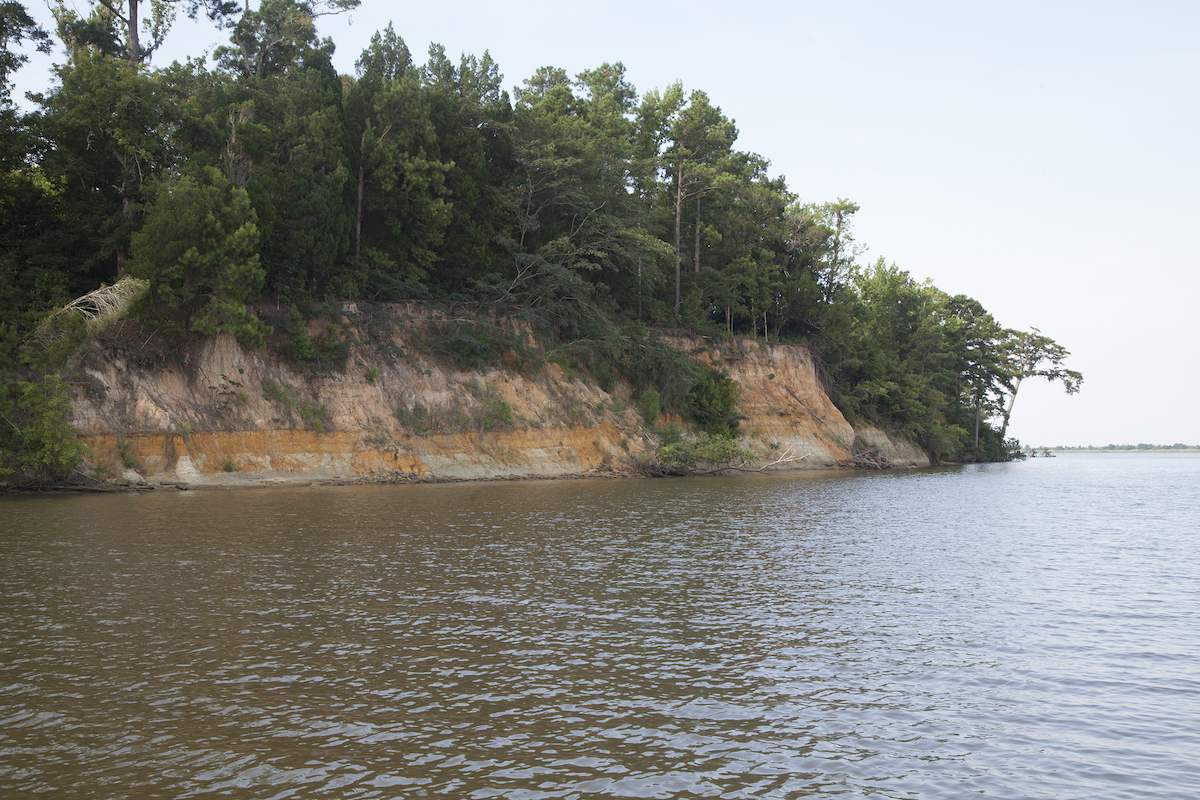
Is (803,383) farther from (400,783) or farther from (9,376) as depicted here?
(400,783)

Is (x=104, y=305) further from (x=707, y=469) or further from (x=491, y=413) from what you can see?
(x=707, y=469)

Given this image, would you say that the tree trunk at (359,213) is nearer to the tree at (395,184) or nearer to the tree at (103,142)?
the tree at (395,184)

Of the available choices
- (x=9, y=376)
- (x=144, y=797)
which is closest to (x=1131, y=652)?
(x=144, y=797)

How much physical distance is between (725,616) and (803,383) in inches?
2100

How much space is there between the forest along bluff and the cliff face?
0.12 m

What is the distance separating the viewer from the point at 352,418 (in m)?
42.2

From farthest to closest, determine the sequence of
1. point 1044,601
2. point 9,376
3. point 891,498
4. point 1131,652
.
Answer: point 891,498 < point 9,376 < point 1044,601 < point 1131,652

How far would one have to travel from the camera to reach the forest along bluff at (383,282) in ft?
119

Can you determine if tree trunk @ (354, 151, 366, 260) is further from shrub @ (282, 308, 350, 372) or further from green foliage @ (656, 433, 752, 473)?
green foliage @ (656, 433, 752, 473)

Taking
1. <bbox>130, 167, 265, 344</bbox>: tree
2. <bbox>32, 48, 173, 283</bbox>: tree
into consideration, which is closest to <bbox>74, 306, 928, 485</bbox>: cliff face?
<bbox>130, 167, 265, 344</bbox>: tree

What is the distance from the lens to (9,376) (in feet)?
107

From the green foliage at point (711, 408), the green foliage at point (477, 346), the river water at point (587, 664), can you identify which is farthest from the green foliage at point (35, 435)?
the green foliage at point (711, 408)

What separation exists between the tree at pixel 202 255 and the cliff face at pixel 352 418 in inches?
95.4

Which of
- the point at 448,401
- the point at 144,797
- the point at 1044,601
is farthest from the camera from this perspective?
the point at 448,401
